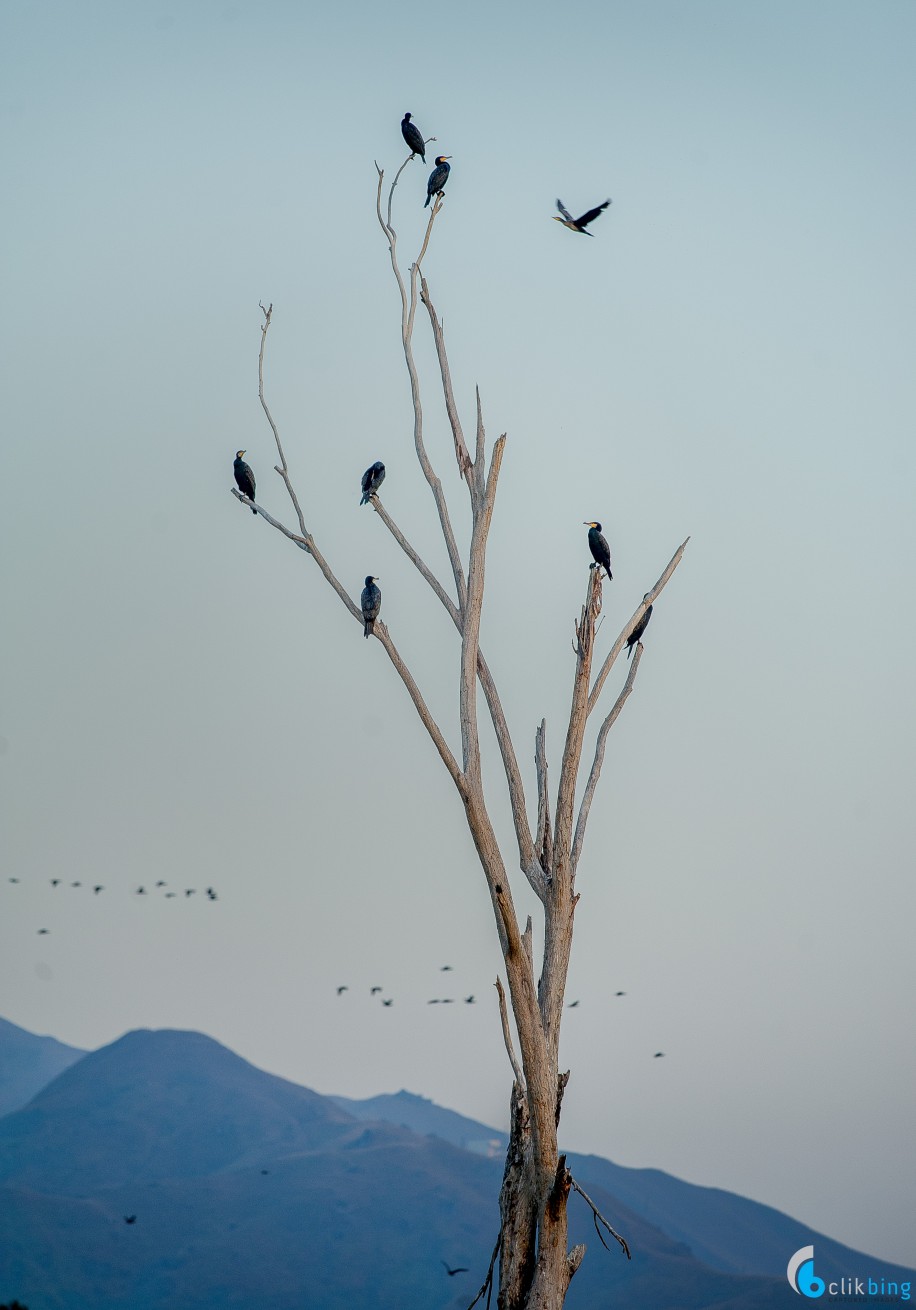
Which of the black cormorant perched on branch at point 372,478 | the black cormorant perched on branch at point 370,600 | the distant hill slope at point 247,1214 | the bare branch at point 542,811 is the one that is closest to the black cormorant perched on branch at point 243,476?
the black cormorant perched on branch at point 372,478

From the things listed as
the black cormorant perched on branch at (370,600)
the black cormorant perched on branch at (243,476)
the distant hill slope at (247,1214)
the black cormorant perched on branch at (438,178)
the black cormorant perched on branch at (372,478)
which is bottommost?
the distant hill slope at (247,1214)

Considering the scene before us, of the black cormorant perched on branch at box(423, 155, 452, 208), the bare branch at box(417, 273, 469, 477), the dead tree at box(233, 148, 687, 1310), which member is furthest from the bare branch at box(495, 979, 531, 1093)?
the black cormorant perched on branch at box(423, 155, 452, 208)

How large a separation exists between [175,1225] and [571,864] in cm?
3800

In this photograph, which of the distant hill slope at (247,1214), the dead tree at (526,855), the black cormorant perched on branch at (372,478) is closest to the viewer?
the dead tree at (526,855)

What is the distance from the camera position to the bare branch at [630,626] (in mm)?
6270

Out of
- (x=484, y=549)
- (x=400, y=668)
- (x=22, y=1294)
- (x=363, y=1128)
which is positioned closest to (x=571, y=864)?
(x=400, y=668)

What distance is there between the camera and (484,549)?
21.1 ft

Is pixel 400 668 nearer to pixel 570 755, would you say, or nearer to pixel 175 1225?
pixel 570 755

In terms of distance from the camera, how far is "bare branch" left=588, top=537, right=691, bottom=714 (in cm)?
627

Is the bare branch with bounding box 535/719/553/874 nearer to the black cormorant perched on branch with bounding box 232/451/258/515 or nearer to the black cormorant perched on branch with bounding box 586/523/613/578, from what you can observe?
the black cormorant perched on branch with bounding box 586/523/613/578

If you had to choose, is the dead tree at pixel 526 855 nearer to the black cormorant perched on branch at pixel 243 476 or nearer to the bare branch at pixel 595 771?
the bare branch at pixel 595 771

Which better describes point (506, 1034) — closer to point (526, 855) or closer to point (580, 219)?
point (526, 855)

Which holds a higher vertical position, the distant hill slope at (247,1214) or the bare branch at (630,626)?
the bare branch at (630,626)

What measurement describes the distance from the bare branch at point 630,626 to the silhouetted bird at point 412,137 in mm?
3263
